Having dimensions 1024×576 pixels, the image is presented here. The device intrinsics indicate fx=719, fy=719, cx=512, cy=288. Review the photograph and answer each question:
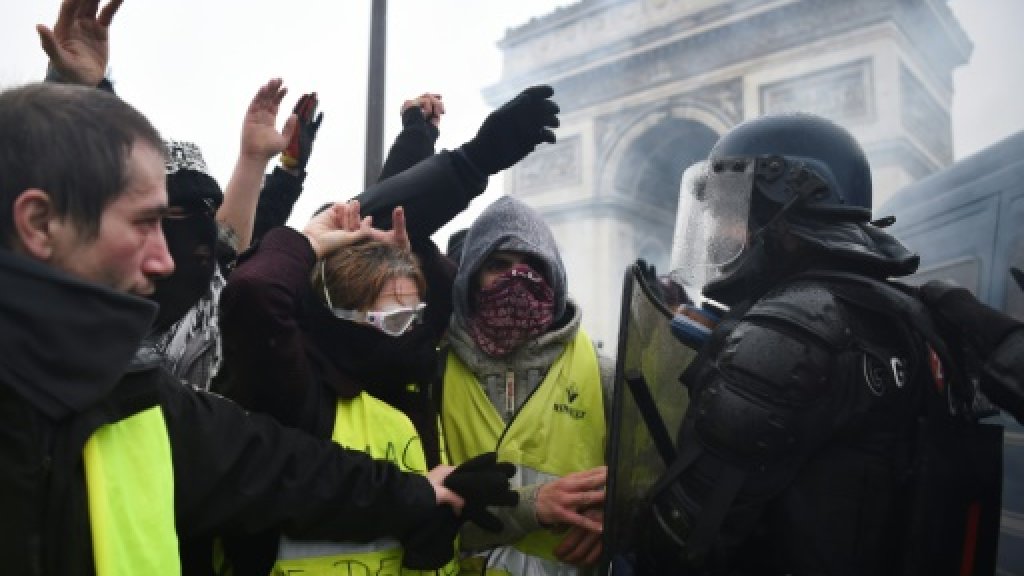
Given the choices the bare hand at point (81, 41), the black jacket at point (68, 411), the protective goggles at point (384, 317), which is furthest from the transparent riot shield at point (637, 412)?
the bare hand at point (81, 41)

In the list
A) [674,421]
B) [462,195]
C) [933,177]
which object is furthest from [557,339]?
[933,177]

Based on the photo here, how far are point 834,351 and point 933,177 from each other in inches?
97.7

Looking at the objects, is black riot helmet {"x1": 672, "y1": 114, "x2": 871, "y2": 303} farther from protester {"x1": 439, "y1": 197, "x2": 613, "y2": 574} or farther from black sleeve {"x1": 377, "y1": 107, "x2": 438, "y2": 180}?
black sleeve {"x1": 377, "y1": 107, "x2": 438, "y2": 180}

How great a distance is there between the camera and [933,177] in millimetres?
3383

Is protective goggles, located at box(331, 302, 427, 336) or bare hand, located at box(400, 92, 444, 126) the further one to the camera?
bare hand, located at box(400, 92, 444, 126)

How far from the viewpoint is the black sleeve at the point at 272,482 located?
1138mm

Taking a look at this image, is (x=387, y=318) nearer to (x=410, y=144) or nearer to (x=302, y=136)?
(x=410, y=144)

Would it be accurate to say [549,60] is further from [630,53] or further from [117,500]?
[117,500]

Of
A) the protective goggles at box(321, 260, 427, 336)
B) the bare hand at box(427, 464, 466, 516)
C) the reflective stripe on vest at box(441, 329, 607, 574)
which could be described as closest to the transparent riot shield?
the reflective stripe on vest at box(441, 329, 607, 574)

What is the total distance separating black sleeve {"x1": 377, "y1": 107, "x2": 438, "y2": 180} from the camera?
2451mm

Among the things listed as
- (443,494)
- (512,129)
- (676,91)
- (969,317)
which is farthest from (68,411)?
(676,91)

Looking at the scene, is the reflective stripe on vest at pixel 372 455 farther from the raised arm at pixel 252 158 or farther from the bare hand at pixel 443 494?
the raised arm at pixel 252 158

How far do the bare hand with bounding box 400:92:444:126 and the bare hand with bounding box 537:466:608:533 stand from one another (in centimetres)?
144

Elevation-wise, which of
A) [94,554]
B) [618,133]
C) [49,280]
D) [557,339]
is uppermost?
[618,133]
